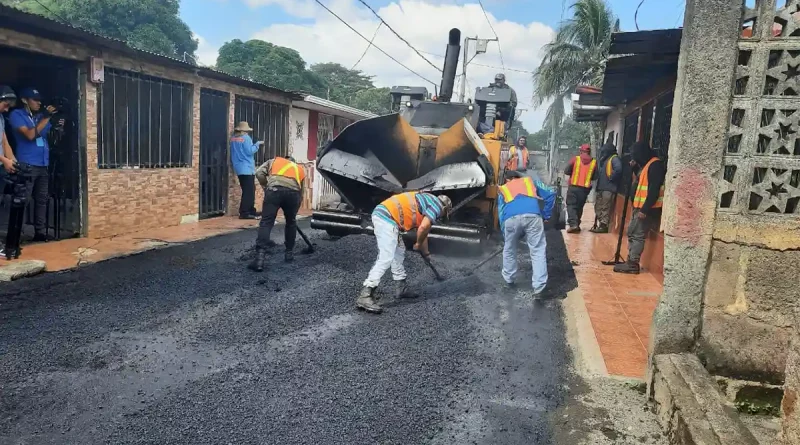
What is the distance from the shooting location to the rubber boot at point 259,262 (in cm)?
627

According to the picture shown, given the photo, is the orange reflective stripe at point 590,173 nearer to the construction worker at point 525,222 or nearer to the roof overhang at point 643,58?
the roof overhang at point 643,58

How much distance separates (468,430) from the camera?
3068 mm

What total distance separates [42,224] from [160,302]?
2.96 meters

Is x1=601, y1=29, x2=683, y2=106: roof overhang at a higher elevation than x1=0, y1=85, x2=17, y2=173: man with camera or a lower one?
higher

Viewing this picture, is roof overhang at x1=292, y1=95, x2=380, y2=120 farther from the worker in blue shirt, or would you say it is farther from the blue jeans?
the blue jeans

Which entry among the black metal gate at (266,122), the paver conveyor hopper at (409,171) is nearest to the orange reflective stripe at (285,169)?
the paver conveyor hopper at (409,171)

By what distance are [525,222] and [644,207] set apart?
1.47 metres

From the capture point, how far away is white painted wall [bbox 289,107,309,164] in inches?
512

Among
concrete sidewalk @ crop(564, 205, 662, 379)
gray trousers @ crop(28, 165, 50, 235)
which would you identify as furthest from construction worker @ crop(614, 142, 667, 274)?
gray trousers @ crop(28, 165, 50, 235)

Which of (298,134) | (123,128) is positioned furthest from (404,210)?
(298,134)

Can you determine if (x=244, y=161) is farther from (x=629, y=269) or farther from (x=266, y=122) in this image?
(x=629, y=269)

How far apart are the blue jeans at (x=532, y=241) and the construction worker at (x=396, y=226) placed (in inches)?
31.1

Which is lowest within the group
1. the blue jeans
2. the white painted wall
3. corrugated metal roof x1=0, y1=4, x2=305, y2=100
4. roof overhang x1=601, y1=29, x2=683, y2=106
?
the blue jeans

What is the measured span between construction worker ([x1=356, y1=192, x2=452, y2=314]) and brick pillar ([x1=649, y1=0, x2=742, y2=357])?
236 centimetres
